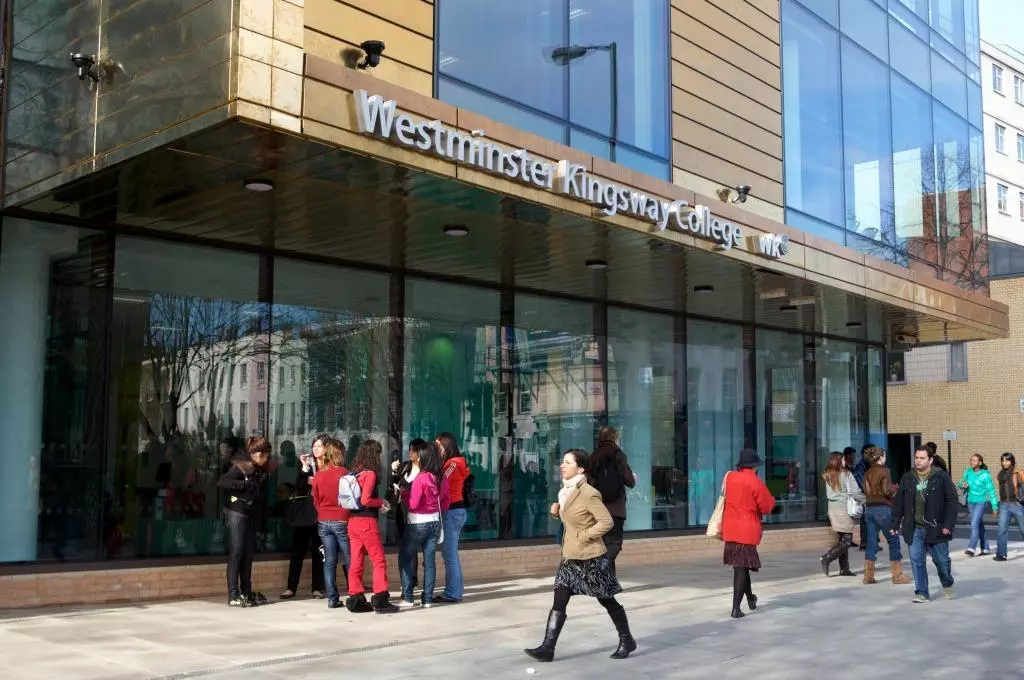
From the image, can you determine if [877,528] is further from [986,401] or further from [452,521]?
[986,401]

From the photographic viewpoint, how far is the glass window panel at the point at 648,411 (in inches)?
708

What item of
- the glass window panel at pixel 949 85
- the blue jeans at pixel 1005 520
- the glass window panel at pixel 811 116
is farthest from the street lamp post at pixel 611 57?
the glass window panel at pixel 949 85

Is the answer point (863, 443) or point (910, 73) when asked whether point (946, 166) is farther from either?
point (863, 443)

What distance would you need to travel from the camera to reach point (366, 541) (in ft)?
36.3

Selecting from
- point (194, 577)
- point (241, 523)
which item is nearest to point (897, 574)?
point (241, 523)

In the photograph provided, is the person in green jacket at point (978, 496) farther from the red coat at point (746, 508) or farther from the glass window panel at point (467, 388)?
the red coat at point (746, 508)

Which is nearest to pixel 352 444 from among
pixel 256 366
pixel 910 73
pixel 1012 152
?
pixel 256 366

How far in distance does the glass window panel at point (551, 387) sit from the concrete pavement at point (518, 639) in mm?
3403

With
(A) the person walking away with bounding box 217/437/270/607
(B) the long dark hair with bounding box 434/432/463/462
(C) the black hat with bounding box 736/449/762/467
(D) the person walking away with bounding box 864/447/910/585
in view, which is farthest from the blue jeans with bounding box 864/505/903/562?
(A) the person walking away with bounding box 217/437/270/607

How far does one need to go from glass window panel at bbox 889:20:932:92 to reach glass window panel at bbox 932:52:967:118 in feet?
0.91

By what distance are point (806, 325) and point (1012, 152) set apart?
4617 centimetres

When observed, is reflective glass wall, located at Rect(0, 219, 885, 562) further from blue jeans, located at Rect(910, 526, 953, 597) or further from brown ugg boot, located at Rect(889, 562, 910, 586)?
blue jeans, located at Rect(910, 526, 953, 597)

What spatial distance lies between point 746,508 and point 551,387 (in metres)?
5.87

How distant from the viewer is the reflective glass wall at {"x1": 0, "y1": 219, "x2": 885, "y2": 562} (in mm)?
11516
